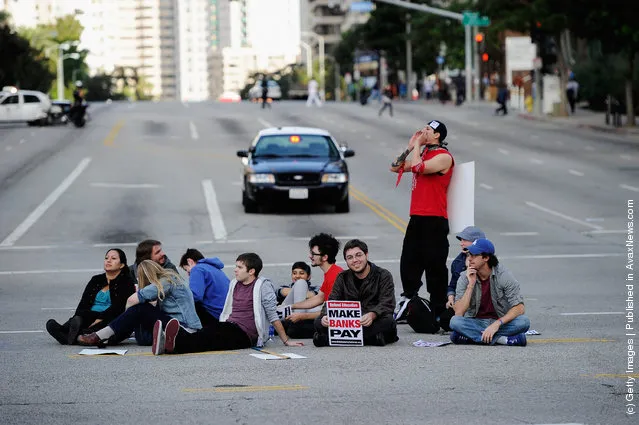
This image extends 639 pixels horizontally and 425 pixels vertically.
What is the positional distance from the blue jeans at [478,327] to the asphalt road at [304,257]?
0.78 feet

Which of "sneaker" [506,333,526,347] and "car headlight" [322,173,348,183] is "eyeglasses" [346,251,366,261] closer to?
"sneaker" [506,333,526,347]

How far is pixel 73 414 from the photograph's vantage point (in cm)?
871

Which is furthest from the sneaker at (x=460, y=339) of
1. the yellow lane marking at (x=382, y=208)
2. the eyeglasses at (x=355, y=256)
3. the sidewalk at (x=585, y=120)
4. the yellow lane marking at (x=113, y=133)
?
the sidewalk at (x=585, y=120)

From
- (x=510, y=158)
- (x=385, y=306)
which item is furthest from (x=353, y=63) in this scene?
(x=385, y=306)

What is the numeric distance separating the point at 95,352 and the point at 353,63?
155752 millimetres

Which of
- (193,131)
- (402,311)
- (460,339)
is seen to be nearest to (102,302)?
(402,311)

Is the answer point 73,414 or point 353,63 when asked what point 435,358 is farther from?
point 353,63

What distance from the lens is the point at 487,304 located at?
12.5m

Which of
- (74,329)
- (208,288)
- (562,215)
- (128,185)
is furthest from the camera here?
(128,185)

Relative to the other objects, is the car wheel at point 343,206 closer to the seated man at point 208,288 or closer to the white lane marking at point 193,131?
the seated man at point 208,288

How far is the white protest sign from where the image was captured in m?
13.2

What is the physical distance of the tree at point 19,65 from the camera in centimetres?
8938

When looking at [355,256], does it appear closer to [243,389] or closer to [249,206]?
[243,389]

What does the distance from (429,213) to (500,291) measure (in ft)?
4.57
